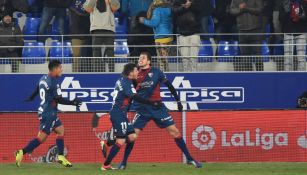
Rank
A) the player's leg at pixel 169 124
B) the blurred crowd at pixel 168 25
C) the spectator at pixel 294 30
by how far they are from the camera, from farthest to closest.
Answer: the spectator at pixel 294 30 < the blurred crowd at pixel 168 25 < the player's leg at pixel 169 124

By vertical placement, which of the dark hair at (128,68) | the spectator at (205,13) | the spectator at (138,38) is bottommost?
the dark hair at (128,68)

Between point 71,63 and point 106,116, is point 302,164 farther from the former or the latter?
point 71,63

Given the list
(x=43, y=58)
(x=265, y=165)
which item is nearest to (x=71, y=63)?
(x=43, y=58)

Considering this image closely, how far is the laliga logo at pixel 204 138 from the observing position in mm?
18234

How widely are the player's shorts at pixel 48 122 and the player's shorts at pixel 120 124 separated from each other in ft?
4.07

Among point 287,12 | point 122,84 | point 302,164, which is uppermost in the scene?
point 287,12

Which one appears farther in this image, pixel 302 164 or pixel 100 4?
pixel 100 4

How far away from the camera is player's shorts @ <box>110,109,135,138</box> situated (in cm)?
1625

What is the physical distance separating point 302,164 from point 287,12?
492 centimetres

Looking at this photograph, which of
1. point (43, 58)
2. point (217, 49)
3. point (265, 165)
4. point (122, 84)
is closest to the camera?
point (122, 84)

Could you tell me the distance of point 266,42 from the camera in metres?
21.9

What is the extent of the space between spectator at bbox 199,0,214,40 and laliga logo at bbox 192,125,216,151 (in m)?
4.27

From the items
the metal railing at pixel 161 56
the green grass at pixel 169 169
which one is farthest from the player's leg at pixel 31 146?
→ the metal railing at pixel 161 56

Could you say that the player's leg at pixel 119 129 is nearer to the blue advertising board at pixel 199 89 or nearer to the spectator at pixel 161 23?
the spectator at pixel 161 23
